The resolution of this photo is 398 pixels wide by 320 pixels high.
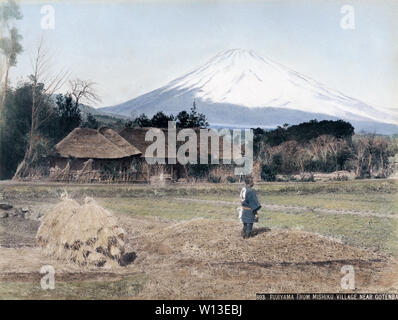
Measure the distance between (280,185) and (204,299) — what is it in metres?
3.96

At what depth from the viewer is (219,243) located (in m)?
10.7

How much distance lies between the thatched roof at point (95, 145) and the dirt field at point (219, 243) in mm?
746

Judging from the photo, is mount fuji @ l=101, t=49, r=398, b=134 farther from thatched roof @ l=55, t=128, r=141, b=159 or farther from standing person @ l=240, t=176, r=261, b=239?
standing person @ l=240, t=176, r=261, b=239

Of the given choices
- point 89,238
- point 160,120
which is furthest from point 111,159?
point 89,238

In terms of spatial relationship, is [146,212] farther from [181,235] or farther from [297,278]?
[297,278]

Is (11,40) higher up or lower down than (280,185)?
higher up

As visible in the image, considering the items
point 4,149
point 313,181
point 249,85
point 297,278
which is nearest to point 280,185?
point 313,181

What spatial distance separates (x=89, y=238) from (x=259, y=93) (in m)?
5.17

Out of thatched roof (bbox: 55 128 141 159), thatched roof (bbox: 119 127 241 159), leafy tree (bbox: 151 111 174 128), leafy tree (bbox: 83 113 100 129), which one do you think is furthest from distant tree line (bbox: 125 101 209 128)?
leafy tree (bbox: 83 113 100 129)

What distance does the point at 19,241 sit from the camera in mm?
11695

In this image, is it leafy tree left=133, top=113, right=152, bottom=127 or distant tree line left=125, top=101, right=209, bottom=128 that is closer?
distant tree line left=125, top=101, right=209, bottom=128

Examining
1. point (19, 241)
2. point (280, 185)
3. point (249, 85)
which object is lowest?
point (19, 241)

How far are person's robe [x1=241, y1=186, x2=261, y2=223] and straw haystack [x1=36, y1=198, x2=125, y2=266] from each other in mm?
2360

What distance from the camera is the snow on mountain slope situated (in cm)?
1269
